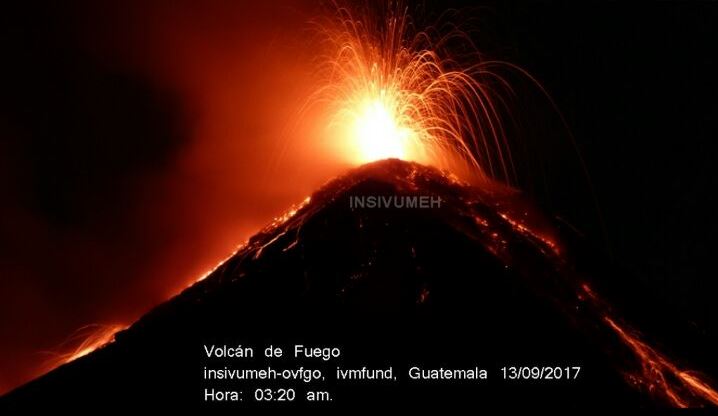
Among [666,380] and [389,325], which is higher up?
[389,325]

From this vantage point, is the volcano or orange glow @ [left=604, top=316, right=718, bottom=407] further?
orange glow @ [left=604, top=316, right=718, bottom=407]

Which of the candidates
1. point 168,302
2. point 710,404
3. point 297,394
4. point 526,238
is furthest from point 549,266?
point 168,302

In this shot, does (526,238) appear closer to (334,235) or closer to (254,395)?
(334,235)

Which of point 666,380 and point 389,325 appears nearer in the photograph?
point 666,380

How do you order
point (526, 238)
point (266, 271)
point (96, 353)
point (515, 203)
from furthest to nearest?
1. point (515, 203)
2. point (526, 238)
3. point (266, 271)
4. point (96, 353)

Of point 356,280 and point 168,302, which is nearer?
point 356,280

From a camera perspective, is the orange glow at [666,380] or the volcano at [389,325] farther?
the orange glow at [666,380]

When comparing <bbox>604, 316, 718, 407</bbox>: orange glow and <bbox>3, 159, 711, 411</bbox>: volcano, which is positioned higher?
<bbox>3, 159, 711, 411</bbox>: volcano

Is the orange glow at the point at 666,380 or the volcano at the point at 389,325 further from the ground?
the volcano at the point at 389,325
